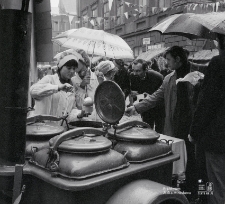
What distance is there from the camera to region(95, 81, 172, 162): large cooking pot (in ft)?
8.50

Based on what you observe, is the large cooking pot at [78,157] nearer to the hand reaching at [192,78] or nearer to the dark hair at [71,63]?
the dark hair at [71,63]

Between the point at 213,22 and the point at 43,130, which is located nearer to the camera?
the point at 43,130

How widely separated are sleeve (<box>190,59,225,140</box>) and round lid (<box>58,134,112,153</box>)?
48.4 inches

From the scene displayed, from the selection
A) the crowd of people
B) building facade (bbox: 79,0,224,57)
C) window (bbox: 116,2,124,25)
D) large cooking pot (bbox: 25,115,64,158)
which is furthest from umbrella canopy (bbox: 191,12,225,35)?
window (bbox: 116,2,124,25)

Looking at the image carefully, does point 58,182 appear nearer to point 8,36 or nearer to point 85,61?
point 8,36

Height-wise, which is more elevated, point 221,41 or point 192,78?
point 221,41

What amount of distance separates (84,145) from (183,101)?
8.09ft

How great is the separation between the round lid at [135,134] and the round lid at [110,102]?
109mm

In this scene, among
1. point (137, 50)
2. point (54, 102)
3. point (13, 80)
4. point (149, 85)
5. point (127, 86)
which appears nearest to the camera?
point (13, 80)

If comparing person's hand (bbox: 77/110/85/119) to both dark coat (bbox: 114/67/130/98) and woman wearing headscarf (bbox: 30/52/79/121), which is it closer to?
woman wearing headscarf (bbox: 30/52/79/121)

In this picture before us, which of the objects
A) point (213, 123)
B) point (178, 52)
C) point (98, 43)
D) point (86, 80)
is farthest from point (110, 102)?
point (98, 43)

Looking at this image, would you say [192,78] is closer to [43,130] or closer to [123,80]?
[43,130]

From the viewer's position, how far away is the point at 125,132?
2746 millimetres

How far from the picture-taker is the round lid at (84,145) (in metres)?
2.19
